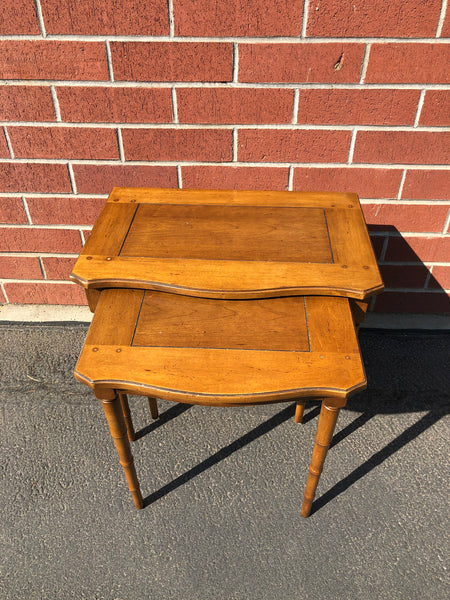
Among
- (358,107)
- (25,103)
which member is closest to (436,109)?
(358,107)

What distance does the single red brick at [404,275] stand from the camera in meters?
2.26

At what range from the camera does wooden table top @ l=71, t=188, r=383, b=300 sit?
1430 millimetres

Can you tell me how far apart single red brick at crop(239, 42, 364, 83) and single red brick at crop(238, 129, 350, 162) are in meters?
0.20

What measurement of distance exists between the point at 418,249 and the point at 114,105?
147 cm

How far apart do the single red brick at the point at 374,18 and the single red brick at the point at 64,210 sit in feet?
3.73

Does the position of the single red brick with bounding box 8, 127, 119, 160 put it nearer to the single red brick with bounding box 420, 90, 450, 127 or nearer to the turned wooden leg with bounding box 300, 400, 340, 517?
the single red brick with bounding box 420, 90, 450, 127

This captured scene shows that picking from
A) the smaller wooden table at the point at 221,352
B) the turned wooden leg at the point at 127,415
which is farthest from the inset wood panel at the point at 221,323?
the turned wooden leg at the point at 127,415

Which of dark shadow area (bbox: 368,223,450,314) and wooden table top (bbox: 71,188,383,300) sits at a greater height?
wooden table top (bbox: 71,188,383,300)

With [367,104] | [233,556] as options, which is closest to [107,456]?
[233,556]

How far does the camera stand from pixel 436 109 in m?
1.83

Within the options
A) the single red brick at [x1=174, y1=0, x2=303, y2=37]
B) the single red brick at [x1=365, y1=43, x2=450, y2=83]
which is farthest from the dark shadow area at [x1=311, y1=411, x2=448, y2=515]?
the single red brick at [x1=174, y1=0, x2=303, y2=37]

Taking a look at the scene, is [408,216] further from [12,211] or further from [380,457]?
[12,211]

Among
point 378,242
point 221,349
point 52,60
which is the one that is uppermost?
point 52,60

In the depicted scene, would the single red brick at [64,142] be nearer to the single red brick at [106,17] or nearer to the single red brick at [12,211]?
the single red brick at [12,211]
